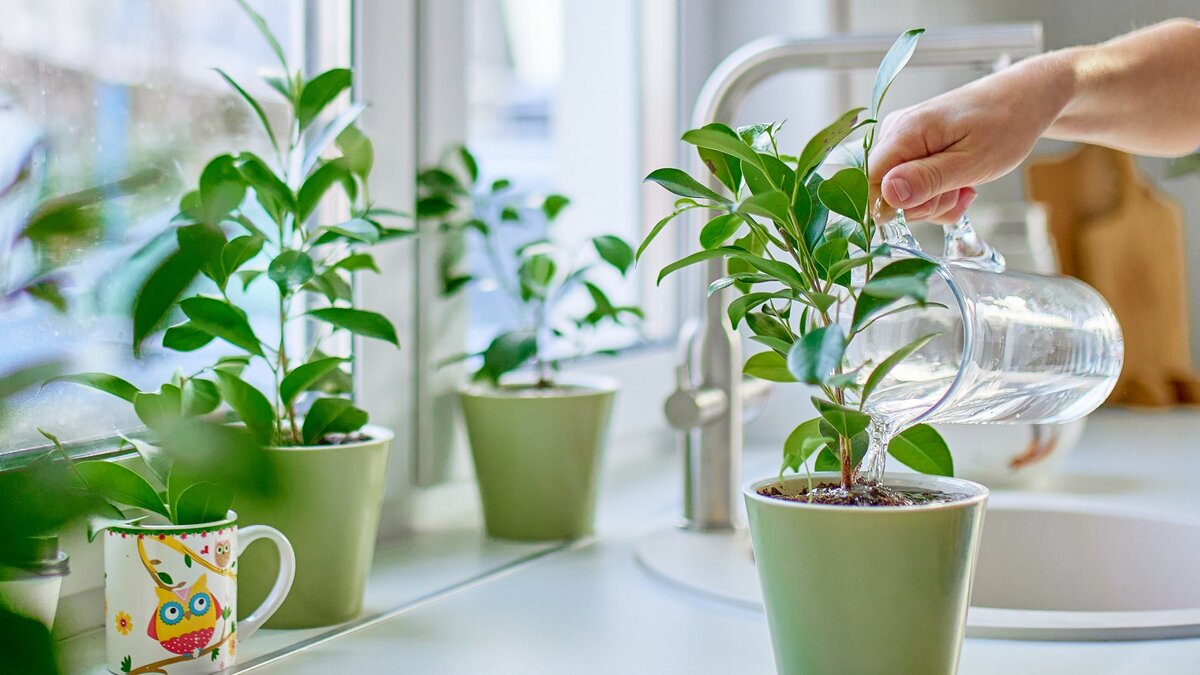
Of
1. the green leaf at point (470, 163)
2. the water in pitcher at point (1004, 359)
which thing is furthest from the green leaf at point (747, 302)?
the green leaf at point (470, 163)

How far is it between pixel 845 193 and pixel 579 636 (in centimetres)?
35

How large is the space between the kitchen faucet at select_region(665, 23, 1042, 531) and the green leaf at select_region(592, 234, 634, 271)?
0.07 meters

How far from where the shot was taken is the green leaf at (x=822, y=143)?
55 centimetres

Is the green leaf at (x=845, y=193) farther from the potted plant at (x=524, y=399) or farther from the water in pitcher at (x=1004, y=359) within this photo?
the potted plant at (x=524, y=399)

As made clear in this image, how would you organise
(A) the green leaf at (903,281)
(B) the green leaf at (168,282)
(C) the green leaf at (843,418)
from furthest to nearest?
(C) the green leaf at (843,418) → (A) the green leaf at (903,281) → (B) the green leaf at (168,282)

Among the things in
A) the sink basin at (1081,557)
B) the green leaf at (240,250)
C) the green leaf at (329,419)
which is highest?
the green leaf at (240,250)

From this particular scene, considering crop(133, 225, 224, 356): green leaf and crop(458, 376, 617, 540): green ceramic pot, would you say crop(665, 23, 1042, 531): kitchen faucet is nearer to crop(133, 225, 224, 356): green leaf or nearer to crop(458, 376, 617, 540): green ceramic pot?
crop(458, 376, 617, 540): green ceramic pot

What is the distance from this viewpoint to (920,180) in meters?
0.63

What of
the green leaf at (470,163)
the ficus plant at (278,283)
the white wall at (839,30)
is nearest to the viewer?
the ficus plant at (278,283)

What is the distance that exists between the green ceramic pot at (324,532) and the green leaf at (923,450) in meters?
0.33

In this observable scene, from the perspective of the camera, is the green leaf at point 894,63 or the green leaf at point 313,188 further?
the green leaf at point 313,188

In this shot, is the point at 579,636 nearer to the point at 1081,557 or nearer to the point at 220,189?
the point at 220,189

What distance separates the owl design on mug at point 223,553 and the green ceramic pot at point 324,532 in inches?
2.9

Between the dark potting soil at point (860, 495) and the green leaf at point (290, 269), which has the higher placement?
the green leaf at point (290, 269)
